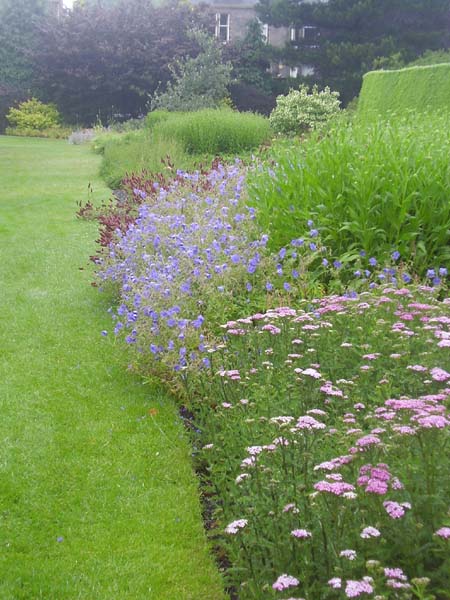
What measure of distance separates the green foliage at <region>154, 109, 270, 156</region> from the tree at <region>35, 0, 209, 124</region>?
15.3 metres

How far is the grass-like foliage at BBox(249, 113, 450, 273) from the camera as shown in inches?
212

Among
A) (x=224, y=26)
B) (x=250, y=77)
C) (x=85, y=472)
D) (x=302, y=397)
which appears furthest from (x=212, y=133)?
(x=224, y=26)

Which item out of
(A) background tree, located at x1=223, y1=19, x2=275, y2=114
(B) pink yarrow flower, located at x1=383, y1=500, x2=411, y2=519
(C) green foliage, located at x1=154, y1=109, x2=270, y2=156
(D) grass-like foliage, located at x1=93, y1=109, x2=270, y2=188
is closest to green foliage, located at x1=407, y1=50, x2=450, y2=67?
(A) background tree, located at x1=223, y1=19, x2=275, y2=114

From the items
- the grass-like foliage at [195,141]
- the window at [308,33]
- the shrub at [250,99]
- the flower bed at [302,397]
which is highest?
the window at [308,33]

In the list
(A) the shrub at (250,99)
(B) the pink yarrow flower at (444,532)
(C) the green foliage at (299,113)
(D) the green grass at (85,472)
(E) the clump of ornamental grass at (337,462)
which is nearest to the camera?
(B) the pink yarrow flower at (444,532)

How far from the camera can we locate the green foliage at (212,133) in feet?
53.4

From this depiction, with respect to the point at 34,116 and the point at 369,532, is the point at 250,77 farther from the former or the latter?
the point at 369,532

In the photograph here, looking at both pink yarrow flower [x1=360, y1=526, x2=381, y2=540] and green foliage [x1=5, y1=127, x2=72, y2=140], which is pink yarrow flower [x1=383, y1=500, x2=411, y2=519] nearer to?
pink yarrow flower [x1=360, y1=526, x2=381, y2=540]

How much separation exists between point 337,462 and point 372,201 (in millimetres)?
3506

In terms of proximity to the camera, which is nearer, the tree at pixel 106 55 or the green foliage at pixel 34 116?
the green foliage at pixel 34 116

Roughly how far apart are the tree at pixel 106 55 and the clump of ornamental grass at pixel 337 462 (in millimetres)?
29318

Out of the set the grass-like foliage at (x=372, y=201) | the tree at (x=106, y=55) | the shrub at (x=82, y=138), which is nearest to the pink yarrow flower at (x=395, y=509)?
the grass-like foliage at (x=372, y=201)

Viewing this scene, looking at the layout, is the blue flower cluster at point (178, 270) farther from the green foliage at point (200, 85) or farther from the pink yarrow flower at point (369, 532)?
the green foliage at point (200, 85)

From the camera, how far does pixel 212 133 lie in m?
16.3
